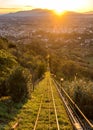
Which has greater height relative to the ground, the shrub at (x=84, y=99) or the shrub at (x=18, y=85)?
the shrub at (x=18, y=85)

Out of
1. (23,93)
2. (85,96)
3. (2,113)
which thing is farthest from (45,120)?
(85,96)

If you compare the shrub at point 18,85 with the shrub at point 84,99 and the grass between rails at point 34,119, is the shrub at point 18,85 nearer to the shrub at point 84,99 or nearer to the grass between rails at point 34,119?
the grass between rails at point 34,119

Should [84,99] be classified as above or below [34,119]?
below

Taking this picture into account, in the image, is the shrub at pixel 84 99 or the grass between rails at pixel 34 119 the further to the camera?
the shrub at pixel 84 99

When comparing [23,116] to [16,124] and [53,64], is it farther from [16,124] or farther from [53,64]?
[53,64]

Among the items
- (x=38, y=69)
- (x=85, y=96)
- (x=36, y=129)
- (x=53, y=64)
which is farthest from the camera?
(x=53, y=64)

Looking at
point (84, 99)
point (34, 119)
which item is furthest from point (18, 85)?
point (84, 99)

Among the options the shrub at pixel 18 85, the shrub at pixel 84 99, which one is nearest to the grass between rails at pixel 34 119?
the shrub at pixel 18 85

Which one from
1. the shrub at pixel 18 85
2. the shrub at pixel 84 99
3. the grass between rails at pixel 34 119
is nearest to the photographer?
the grass between rails at pixel 34 119

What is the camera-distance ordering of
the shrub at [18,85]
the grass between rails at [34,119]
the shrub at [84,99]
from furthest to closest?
the shrub at [84,99]
the shrub at [18,85]
the grass between rails at [34,119]

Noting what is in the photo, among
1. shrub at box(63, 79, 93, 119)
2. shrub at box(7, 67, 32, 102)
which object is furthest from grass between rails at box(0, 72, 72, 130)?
shrub at box(63, 79, 93, 119)

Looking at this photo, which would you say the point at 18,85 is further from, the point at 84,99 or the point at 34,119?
the point at 84,99
